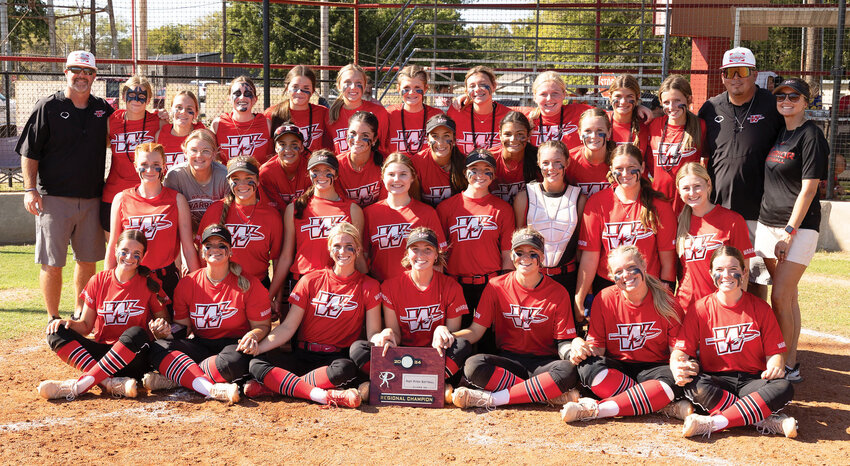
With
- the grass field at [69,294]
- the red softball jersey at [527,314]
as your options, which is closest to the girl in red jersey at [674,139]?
the red softball jersey at [527,314]

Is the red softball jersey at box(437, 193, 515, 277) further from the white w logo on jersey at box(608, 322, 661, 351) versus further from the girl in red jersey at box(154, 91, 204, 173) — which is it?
the girl in red jersey at box(154, 91, 204, 173)

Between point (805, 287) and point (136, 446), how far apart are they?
7.19 metres

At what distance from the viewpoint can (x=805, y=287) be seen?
843 cm

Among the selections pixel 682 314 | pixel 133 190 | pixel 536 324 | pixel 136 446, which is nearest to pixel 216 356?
pixel 136 446

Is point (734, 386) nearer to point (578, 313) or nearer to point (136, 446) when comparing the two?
point (578, 313)

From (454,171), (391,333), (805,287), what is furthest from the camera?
(805,287)

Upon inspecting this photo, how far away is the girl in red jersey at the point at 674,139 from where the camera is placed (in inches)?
218

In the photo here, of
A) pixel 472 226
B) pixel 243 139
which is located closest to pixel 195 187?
pixel 243 139

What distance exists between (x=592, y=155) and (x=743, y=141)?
1.06 meters

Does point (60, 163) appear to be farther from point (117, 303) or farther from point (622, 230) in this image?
point (622, 230)

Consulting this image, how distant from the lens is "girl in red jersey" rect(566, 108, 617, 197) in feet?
18.1

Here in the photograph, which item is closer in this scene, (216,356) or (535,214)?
(216,356)

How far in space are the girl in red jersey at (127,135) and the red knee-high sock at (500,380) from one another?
11.1 ft

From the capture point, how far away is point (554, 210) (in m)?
5.45
